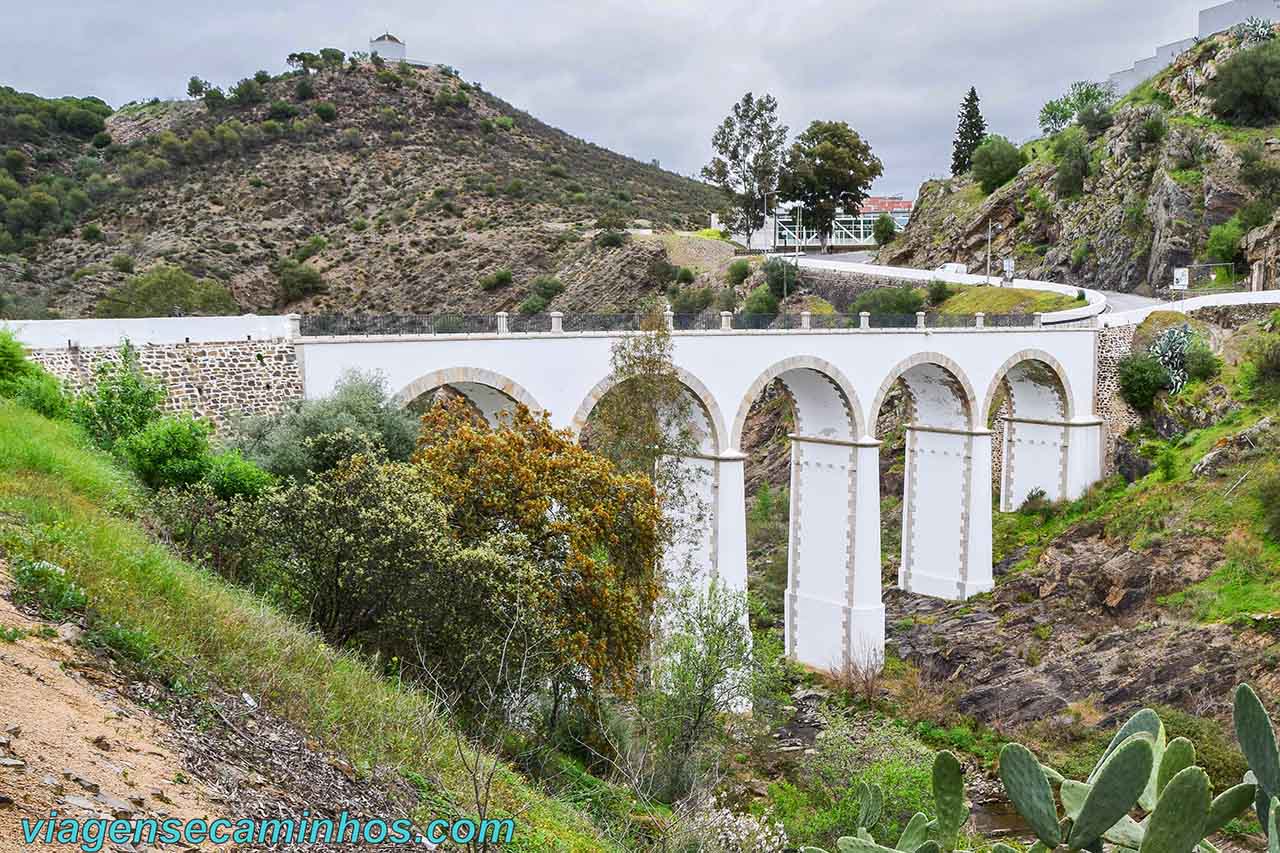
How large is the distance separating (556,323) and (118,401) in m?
7.46

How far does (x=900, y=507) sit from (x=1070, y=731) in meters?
13.6

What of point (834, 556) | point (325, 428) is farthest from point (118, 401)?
point (834, 556)

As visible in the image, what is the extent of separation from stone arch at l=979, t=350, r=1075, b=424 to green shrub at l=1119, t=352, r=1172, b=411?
73.1 inches

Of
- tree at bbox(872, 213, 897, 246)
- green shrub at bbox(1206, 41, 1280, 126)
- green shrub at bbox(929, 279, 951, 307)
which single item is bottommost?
green shrub at bbox(929, 279, 951, 307)

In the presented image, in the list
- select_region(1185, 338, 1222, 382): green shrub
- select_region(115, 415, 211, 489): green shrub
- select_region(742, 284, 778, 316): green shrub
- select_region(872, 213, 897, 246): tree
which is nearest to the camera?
select_region(115, 415, 211, 489): green shrub

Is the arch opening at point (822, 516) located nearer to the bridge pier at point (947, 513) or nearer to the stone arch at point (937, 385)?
the stone arch at point (937, 385)

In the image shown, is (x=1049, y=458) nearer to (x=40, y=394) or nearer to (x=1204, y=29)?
(x=40, y=394)

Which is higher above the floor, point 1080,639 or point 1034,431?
point 1034,431

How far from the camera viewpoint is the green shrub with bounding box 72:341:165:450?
1394 centimetres

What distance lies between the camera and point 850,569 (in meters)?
23.7

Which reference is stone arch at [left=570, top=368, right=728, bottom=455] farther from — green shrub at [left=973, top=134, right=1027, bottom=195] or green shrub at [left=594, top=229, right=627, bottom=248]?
green shrub at [left=973, top=134, right=1027, bottom=195]

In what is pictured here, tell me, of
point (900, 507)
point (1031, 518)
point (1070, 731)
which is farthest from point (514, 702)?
point (900, 507)

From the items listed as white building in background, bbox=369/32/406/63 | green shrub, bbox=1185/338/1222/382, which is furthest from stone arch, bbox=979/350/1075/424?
white building in background, bbox=369/32/406/63

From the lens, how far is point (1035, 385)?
96.3ft
